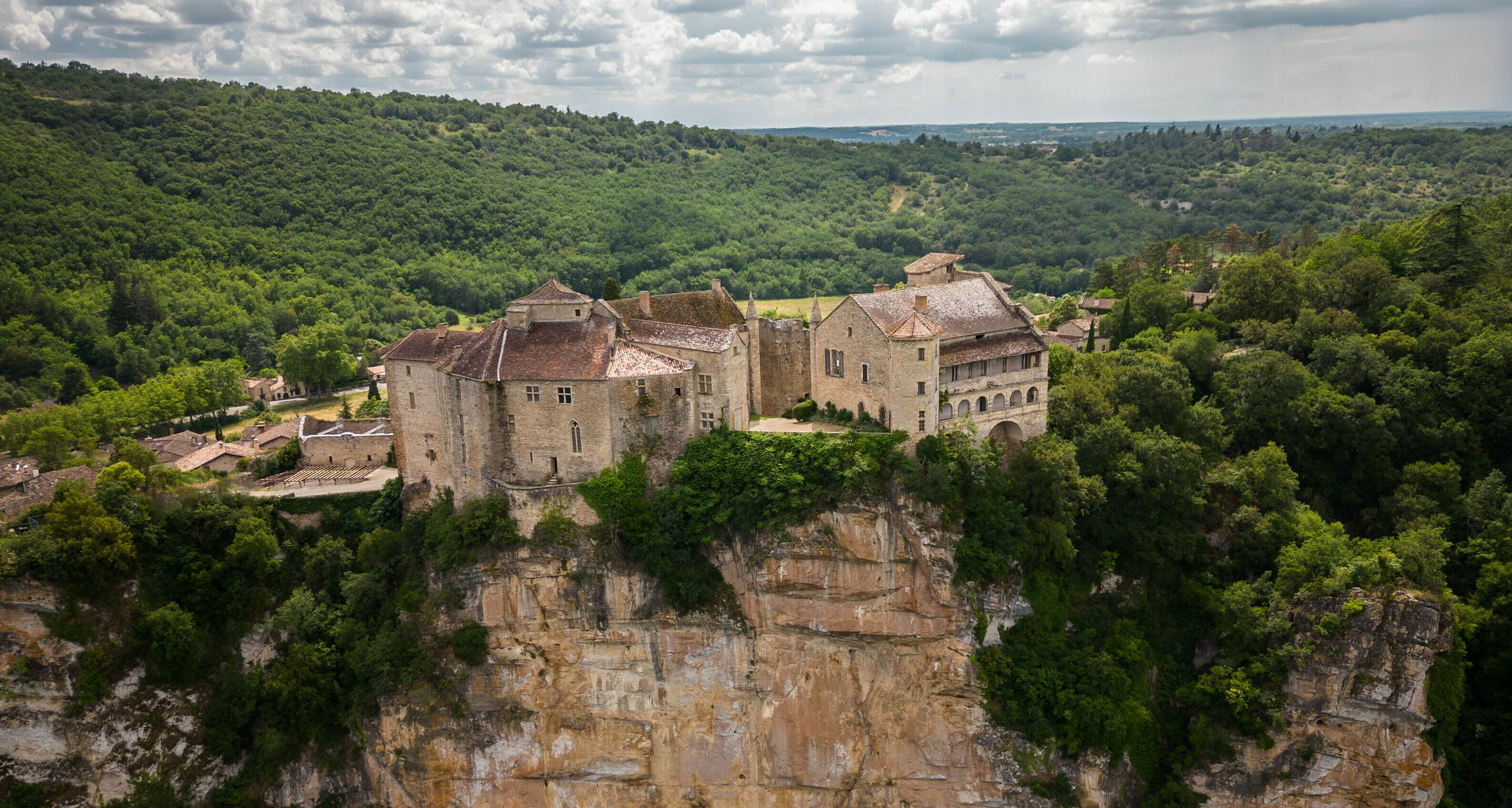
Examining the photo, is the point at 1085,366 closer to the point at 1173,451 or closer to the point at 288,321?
the point at 1173,451

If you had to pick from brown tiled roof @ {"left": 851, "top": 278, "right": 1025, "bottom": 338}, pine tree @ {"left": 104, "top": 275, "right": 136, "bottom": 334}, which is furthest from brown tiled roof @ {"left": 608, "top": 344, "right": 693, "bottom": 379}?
pine tree @ {"left": 104, "top": 275, "right": 136, "bottom": 334}

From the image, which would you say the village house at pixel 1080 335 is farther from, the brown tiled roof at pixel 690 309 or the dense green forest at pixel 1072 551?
the brown tiled roof at pixel 690 309

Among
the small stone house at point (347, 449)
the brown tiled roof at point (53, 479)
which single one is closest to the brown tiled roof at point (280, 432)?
the small stone house at point (347, 449)

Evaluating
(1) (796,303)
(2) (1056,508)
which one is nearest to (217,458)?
(2) (1056,508)

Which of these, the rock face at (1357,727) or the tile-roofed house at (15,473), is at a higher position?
the tile-roofed house at (15,473)

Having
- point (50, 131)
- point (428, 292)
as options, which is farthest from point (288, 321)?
point (50, 131)
